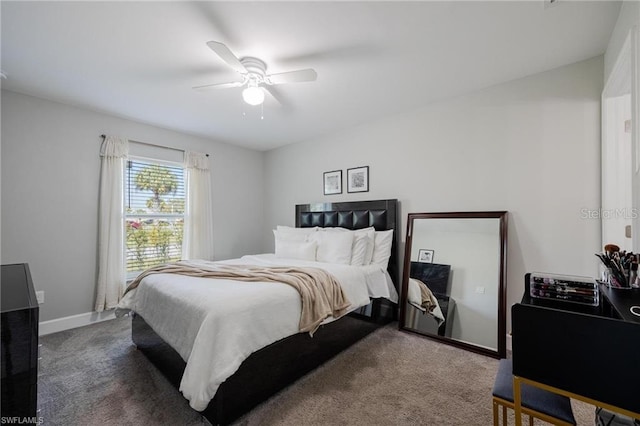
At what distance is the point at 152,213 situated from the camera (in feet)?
12.4

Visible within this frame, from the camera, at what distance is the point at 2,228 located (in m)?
2.72

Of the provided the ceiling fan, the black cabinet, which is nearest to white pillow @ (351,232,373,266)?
the ceiling fan

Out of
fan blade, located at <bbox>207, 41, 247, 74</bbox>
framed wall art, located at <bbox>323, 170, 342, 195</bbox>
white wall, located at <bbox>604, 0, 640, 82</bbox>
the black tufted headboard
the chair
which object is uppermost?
white wall, located at <bbox>604, 0, 640, 82</bbox>

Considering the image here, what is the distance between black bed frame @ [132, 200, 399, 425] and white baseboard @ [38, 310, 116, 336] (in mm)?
1161

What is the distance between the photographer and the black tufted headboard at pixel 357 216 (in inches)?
132

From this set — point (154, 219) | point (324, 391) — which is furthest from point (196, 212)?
point (324, 391)

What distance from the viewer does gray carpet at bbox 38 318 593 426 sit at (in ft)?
5.55

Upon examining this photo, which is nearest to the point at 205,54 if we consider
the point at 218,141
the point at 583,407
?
the point at 218,141

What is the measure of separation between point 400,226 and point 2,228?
4.30m

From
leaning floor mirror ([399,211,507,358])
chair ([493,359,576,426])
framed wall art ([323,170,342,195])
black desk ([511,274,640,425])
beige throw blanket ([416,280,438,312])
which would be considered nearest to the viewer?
black desk ([511,274,640,425])

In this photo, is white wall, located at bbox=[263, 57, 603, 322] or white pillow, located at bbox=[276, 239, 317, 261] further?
white pillow, located at bbox=[276, 239, 317, 261]

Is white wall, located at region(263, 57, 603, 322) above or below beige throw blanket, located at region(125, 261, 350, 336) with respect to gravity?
above

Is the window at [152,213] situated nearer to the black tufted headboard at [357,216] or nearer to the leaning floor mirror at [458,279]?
the black tufted headboard at [357,216]

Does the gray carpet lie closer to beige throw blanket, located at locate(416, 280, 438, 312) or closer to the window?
beige throw blanket, located at locate(416, 280, 438, 312)
